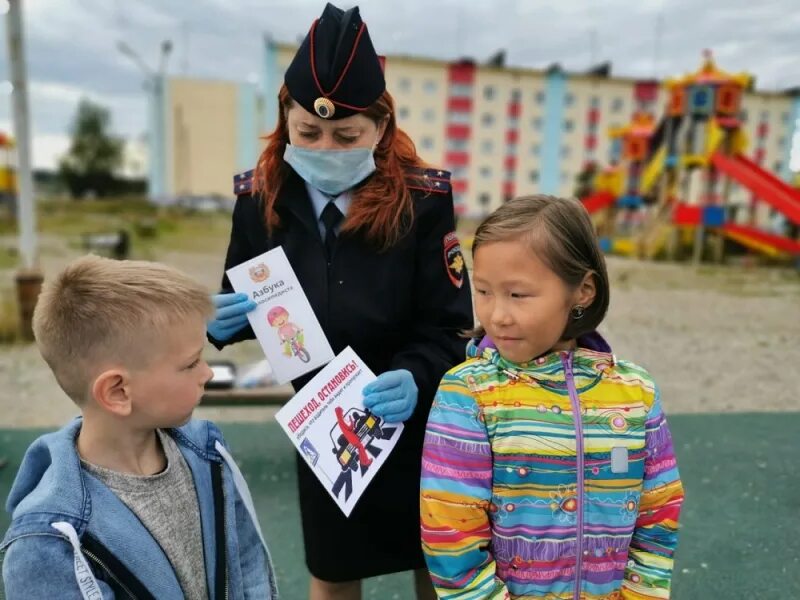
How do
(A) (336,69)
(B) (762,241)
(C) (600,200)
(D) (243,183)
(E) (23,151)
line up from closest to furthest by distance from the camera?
(A) (336,69), (D) (243,183), (E) (23,151), (B) (762,241), (C) (600,200)

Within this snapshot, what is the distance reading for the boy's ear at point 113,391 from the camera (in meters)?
1.21

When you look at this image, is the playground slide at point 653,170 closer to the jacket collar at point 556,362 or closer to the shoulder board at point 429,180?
the shoulder board at point 429,180

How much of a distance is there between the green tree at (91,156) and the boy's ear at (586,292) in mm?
52236

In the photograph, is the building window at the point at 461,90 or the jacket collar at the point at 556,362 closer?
the jacket collar at the point at 556,362

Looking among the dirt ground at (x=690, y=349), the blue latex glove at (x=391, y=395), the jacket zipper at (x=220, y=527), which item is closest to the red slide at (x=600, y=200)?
the dirt ground at (x=690, y=349)

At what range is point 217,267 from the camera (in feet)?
43.8

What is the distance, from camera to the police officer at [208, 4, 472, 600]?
1521 mm

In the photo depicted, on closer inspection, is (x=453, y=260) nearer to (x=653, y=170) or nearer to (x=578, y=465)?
(x=578, y=465)

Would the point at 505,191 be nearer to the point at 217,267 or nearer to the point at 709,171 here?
the point at 709,171

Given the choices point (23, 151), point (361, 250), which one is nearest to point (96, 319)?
point (361, 250)

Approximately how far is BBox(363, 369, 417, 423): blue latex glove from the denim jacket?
1.15 feet

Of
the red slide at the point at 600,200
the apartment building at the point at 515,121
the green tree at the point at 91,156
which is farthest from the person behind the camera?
the green tree at the point at 91,156

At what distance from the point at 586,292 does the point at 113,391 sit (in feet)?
2.99

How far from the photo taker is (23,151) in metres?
6.16
